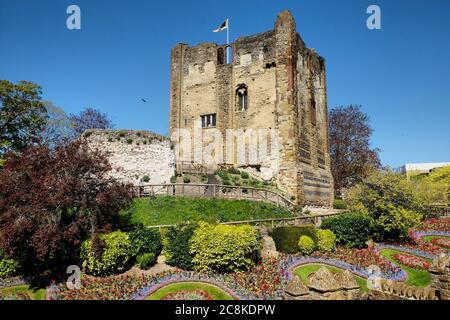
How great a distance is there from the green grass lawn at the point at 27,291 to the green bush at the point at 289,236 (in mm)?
10731

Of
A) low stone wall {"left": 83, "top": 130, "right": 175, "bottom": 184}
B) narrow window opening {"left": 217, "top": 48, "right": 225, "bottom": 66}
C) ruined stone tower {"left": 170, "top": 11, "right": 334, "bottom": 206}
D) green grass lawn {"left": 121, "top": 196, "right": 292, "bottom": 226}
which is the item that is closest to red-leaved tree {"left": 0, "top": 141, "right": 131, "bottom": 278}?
green grass lawn {"left": 121, "top": 196, "right": 292, "bottom": 226}

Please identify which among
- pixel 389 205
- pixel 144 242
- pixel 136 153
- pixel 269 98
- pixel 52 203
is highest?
pixel 269 98

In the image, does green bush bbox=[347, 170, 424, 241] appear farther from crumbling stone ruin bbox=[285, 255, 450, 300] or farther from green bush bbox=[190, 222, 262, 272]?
crumbling stone ruin bbox=[285, 255, 450, 300]

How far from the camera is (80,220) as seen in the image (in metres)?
14.6

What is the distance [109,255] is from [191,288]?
12.2 feet

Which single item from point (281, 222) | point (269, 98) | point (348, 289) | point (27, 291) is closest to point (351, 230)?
point (281, 222)

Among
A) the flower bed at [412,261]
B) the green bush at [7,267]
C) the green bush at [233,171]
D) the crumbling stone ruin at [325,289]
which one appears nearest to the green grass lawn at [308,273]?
the crumbling stone ruin at [325,289]

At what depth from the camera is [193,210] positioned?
2081 cm

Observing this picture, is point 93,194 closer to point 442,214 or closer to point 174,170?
point 174,170

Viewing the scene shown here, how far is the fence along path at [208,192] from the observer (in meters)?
23.5

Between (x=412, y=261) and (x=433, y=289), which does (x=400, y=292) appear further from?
(x=412, y=261)

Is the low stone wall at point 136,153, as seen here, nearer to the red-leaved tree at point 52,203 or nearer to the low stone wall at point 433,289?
the red-leaved tree at point 52,203
